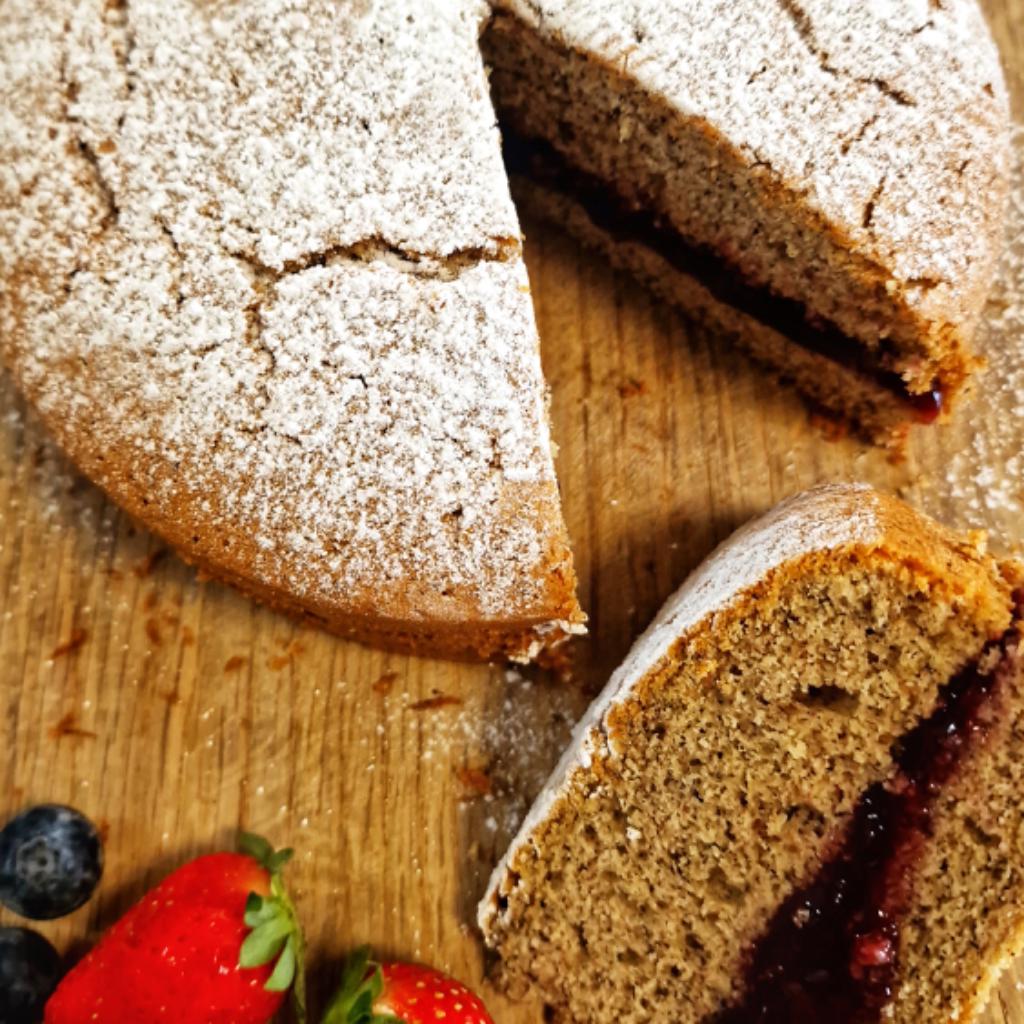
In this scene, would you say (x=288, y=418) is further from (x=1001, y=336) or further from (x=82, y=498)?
(x=1001, y=336)

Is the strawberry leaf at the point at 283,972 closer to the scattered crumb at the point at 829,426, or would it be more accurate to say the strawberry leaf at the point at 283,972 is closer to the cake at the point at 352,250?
the cake at the point at 352,250

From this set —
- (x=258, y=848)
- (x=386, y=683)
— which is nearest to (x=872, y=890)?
(x=386, y=683)

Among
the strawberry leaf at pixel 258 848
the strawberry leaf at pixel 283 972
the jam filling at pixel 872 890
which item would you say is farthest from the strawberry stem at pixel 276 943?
the jam filling at pixel 872 890

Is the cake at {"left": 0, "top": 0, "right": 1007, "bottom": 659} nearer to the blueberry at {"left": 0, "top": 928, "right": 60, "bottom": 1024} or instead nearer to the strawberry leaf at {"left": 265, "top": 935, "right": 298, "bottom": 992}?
the strawberry leaf at {"left": 265, "top": 935, "right": 298, "bottom": 992}

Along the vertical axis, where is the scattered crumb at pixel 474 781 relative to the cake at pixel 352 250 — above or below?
below

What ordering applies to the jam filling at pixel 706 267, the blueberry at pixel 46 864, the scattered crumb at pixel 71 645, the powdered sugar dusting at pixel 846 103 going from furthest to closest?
the jam filling at pixel 706 267 → the scattered crumb at pixel 71 645 → the powdered sugar dusting at pixel 846 103 → the blueberry at pixel 46 864

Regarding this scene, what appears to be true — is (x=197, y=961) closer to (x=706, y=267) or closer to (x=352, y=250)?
(x=352, y=250)
